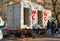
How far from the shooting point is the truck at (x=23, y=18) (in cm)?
1731

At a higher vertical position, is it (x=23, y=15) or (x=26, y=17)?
(x=23, y=15)

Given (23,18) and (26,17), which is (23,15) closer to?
(23,18)

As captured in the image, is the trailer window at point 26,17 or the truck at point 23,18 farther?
the trailer window at point 26,17

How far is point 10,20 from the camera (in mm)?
18156

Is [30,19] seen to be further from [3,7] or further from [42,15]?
[3,7]

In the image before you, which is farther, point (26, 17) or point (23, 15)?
point (26, 17)

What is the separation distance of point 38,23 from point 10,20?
8.56 ft

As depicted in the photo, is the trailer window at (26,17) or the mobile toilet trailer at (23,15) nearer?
the mobile toilet trailer at (23,15)

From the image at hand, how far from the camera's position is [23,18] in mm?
17266

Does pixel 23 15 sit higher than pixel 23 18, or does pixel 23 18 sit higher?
pixel 23 15

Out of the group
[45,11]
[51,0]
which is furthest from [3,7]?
[45,11]

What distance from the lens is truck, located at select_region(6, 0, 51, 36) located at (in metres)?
17.3

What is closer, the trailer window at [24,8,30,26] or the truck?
the truck

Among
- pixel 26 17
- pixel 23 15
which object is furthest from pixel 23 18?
pixel 26 17
